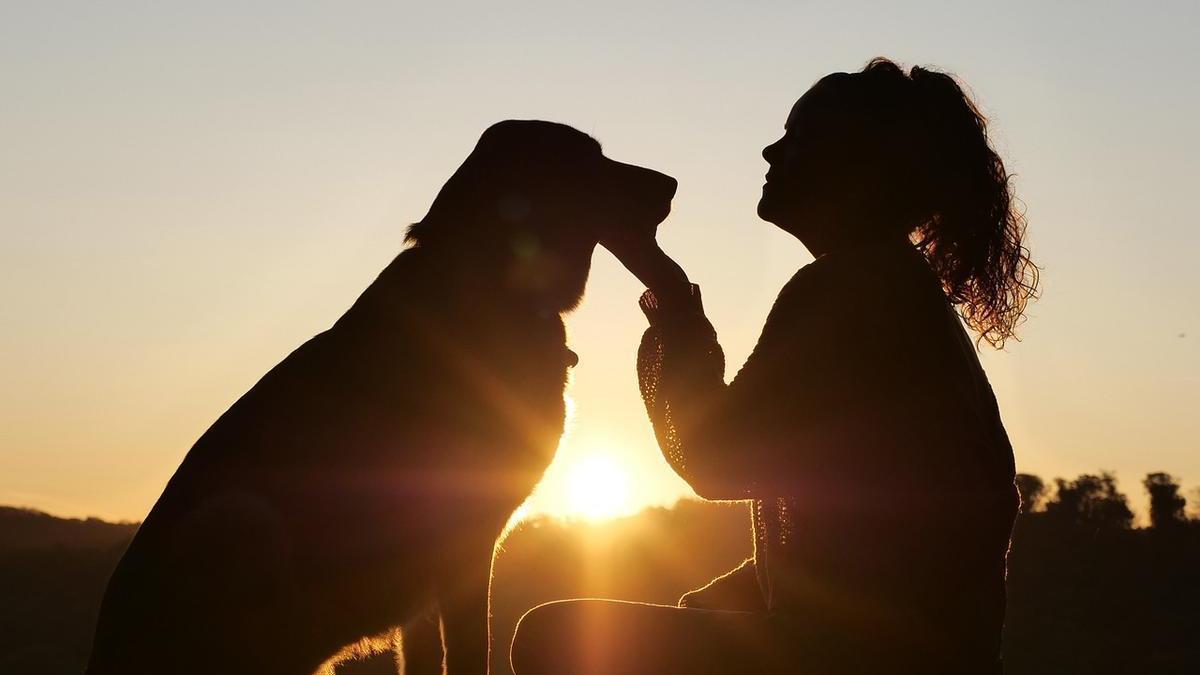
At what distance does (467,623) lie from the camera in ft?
12.2

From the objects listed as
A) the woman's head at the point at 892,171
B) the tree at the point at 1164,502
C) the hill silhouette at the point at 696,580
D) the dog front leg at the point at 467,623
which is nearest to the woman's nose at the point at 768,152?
the woman's head at the point at 892,171

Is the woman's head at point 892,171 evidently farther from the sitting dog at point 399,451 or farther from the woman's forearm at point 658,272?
the sitting dog at point 399,451

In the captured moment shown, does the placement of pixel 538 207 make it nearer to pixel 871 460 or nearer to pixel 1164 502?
pixel 871 460

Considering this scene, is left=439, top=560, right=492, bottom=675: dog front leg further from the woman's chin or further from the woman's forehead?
the woman's forehead

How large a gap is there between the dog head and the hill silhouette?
17.4 ft

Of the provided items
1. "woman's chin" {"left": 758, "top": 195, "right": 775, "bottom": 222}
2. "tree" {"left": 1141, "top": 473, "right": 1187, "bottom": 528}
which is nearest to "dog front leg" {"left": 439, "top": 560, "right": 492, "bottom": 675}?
"woman's chin" {"left": 758, "top": 195, "right": 775, "bottom": 222}

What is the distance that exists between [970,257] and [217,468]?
7.71 feet

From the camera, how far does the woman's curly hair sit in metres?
3.12

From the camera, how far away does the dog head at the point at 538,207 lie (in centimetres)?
412

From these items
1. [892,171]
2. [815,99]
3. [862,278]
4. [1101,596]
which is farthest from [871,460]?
[1101,596]

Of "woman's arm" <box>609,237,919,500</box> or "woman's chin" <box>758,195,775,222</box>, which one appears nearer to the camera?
"woman's arm" <box>609,237,919,500</box>

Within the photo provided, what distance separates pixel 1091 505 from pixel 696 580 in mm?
10226

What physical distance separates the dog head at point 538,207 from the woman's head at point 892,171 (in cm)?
91

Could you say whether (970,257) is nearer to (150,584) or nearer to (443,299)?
(443,299)
